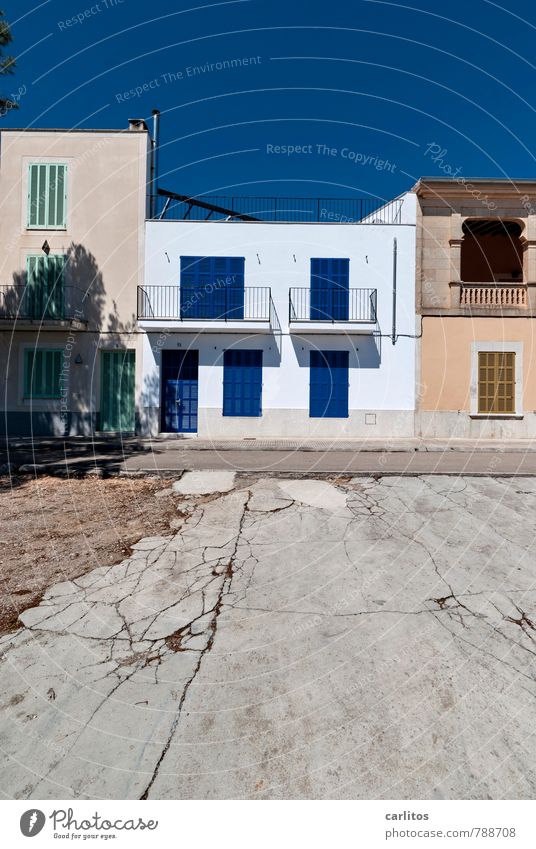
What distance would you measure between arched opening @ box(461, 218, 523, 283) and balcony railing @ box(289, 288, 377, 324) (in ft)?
15.9

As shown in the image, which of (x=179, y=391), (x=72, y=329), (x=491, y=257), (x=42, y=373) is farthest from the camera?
(x=491, y=257)

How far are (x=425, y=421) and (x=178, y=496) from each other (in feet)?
36.3

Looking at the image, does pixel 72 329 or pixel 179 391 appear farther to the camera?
pixel 179 391

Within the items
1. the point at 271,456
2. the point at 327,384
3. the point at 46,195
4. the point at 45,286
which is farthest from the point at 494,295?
the point at 46,195

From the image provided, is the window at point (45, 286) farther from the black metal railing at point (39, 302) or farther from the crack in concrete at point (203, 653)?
the crack in concrete at point (203, 653)

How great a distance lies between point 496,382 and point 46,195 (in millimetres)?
17615

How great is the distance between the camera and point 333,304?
15.7m

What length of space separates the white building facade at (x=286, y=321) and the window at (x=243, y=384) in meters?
0.04

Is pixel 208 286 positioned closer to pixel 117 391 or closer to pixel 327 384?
pixel 117 391

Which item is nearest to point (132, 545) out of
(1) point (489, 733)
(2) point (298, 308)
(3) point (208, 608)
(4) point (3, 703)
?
(3) point (208, 608)

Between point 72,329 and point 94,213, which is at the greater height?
point 94,213

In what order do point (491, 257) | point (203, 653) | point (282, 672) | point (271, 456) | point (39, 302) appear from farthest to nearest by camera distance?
1. point (491, 257)
2. point (39, 302)
3. point (271, 456)
4. point (203, 653)
5. point (282, 672)

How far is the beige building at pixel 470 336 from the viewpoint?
1568cm

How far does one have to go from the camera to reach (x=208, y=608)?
161 inches
